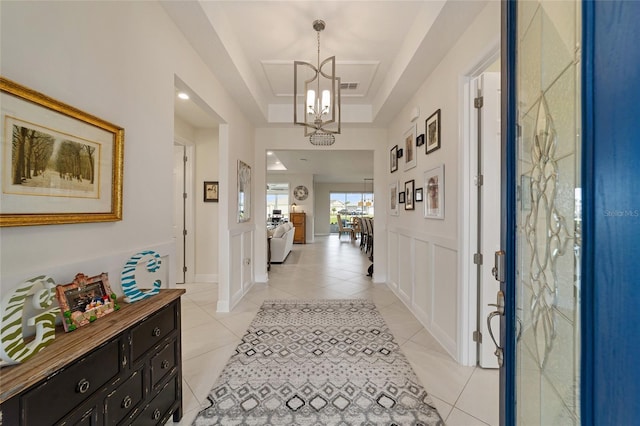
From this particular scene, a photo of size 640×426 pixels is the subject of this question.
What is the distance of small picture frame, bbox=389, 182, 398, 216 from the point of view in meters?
3.98

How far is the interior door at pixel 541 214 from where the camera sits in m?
0.67

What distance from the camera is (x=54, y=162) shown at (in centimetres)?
105

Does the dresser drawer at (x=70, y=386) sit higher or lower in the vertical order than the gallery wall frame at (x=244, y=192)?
lower

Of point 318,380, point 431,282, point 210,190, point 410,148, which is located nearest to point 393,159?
point 410,148

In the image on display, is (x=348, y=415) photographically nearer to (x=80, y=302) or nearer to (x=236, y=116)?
(x=80, y=302)

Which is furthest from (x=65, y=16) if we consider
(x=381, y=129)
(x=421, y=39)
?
(x=381, y=129)

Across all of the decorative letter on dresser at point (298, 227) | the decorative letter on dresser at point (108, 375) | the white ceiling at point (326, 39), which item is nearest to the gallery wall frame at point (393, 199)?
the white ceiling at point (326, 39)

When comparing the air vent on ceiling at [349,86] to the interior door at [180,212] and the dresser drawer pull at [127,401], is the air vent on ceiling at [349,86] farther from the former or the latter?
the dresser drawer pull at [127,401]

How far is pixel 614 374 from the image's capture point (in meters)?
0.49

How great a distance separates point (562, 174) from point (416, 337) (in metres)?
2.34

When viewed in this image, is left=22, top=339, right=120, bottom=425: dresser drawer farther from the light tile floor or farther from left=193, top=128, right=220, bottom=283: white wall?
left=193, top=128, right=220, bottom=283: white wall

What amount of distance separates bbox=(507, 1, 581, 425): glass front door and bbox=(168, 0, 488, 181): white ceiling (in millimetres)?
1381

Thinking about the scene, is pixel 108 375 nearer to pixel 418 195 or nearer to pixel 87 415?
pixel 87 415

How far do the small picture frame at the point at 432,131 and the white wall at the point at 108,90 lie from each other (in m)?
2.25
